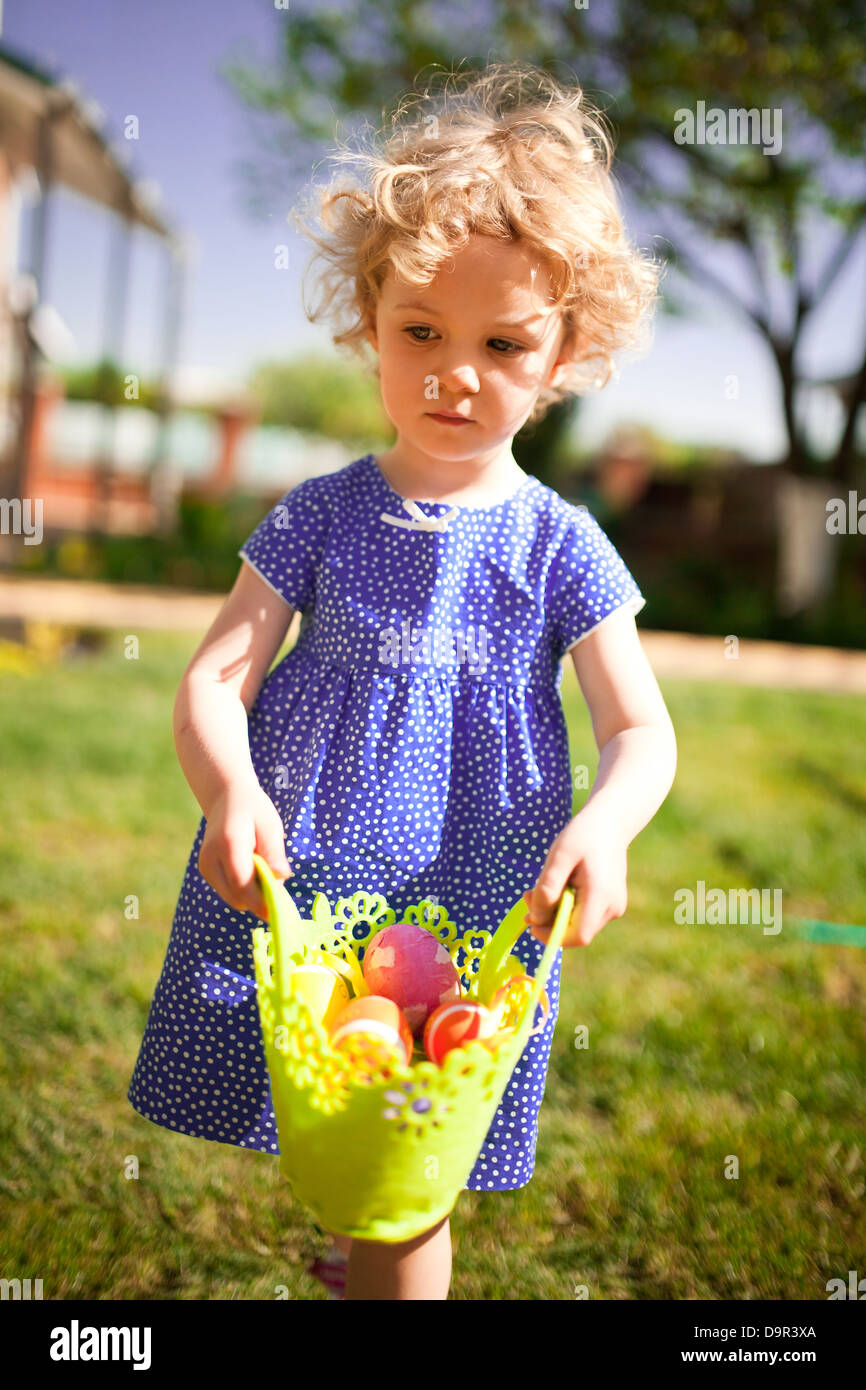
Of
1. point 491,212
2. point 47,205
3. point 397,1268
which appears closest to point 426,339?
point 491,212

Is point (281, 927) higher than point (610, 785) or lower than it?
lower

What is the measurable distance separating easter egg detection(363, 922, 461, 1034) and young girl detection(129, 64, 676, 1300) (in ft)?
0.45

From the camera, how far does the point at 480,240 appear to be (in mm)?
1520

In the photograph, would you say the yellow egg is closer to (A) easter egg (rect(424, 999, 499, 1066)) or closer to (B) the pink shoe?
(A) easter egg (rect(424, 999, 499, 1066))

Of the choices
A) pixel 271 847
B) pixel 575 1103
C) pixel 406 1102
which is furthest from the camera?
pixel 575 1103

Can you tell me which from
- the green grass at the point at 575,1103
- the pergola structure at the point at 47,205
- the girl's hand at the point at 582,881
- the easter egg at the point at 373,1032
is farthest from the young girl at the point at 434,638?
the pergola structure at the point at 47,205

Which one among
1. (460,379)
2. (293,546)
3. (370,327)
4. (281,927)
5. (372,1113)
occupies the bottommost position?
(372,1113)

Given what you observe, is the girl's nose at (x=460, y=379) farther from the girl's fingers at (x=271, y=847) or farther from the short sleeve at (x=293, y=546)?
the girl's fingers at (x=271, y=847)

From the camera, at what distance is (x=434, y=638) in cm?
164

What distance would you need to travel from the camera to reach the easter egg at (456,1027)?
53.8 inches

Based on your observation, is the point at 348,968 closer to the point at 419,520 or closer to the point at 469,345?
the point at 419,520

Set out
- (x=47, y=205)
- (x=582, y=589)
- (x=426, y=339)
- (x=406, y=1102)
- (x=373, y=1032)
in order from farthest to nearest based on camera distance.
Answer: (x=47, y=205) → (x=582, y=589) → (x=426, y=339) → (x=373, y=1032) → (x=406, y=1102)

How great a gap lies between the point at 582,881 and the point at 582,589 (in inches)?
18.5
